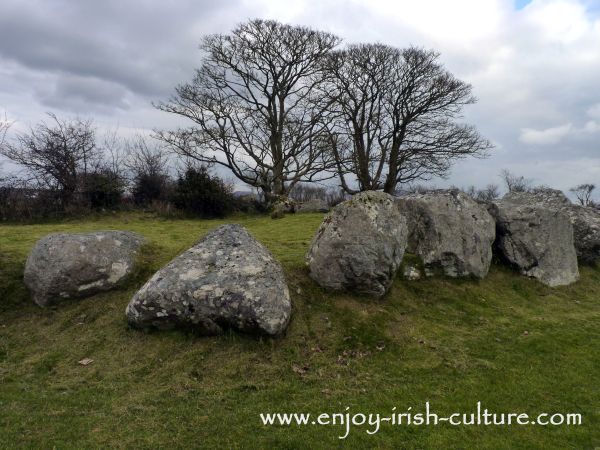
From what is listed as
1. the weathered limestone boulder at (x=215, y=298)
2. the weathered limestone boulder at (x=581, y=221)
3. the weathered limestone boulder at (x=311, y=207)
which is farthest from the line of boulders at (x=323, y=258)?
the weathered limestone boulder at (x=311, y=207)

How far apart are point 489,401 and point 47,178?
61.5ft

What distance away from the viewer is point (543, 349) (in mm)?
7043

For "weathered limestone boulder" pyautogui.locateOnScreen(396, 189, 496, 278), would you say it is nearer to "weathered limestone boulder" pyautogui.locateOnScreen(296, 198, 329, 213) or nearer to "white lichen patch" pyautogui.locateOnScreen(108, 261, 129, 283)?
"white lichen patch" pyautogui.locateOnScreen(108, 261, 129, 283)

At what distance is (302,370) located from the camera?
19.9 ft

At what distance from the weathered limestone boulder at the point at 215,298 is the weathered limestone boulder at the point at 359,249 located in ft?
4.18

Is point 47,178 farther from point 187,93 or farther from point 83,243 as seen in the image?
point 83,243

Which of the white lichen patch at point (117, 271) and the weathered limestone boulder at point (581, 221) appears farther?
the weathered limestone boulder at point (581, 221)

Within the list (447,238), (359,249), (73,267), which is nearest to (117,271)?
(73,267)

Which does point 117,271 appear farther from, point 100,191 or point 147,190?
point 147,190

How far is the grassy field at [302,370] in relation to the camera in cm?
465

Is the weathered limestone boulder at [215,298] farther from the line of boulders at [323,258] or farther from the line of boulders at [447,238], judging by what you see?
the line of boulders at [447,238]

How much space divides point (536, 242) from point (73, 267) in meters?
11.0

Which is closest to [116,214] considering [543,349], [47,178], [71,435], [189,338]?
[47,178]

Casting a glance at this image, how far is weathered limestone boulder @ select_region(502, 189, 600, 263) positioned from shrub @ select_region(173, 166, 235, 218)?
11.7 m
